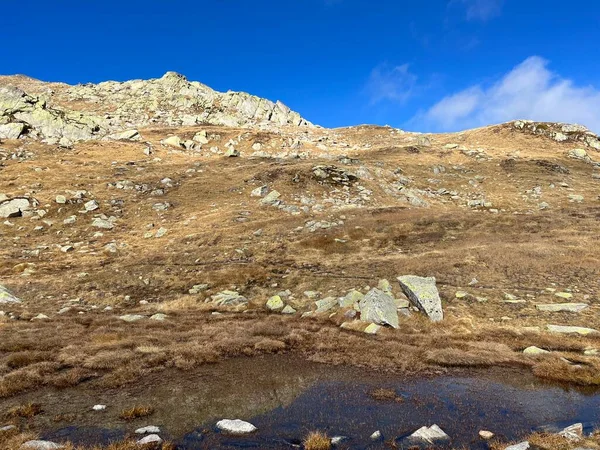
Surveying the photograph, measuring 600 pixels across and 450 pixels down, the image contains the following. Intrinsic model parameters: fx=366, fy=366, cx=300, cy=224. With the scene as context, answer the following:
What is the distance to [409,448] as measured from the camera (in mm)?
11180

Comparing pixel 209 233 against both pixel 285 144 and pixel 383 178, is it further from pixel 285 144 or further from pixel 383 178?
pixel 285 144

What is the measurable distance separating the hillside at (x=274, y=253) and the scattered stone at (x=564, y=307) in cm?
10

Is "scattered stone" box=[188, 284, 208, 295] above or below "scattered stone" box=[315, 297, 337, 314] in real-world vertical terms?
above

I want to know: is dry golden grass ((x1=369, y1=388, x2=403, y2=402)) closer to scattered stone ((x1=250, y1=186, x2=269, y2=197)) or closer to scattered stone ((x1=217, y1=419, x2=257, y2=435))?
A: scattered stone ((x1=217, y1=419, x2=257, y2=435))

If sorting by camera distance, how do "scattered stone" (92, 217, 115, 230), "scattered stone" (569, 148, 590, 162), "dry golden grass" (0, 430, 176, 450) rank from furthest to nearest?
"scattered stone" (569, 148, 590, 162) < "scattered stone" (92, 217, 115, 230) < "dry golden grass" (0, 430, 176, 450)

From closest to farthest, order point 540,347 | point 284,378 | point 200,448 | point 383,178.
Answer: point 200,448, point 284,378, point 540,347, point 383,178

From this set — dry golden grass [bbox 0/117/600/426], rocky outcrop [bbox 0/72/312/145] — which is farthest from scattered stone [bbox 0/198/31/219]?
rocky outcrop [bbox 0/72/312/145]

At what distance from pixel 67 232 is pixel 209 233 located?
51.6 feet

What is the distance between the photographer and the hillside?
19.1 m

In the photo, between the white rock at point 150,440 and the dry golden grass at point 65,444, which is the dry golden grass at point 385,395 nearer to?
the dry golden grass at point 65,444

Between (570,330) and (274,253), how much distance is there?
77.2 feet

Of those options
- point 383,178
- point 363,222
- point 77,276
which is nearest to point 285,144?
point 383,178

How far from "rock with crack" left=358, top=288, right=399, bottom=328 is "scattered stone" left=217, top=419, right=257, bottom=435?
1221cm

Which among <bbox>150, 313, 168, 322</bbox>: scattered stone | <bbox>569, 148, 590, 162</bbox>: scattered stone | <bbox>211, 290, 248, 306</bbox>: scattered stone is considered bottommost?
<bbox>150, 313, 168, 322</bbox>: scattered stone
